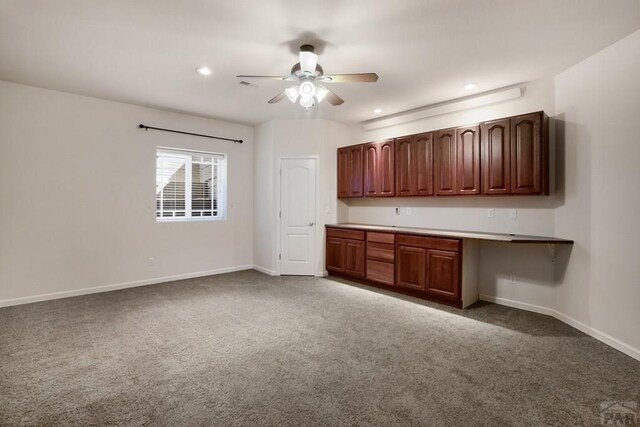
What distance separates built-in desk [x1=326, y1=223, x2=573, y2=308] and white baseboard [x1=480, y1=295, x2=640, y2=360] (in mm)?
329

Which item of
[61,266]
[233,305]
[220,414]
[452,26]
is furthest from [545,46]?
[61,266]

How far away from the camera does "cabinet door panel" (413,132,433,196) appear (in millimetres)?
4340

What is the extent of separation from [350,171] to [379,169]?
24.7 inches

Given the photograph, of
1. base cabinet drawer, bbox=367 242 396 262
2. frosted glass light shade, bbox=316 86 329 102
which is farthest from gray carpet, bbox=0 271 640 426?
frosted glass light shade, bbox=316 86 329 102

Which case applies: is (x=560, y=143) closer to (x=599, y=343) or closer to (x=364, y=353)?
(x=599, y=343)

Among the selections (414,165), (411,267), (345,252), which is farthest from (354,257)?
(414,165)

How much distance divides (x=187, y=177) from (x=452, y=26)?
4582 millimetres

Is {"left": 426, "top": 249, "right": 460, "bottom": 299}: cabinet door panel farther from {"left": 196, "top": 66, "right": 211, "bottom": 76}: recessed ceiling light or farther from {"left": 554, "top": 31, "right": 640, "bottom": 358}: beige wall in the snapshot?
{"left": 196, "top": 66, "right": 211, "bottom": 76}: recessed ceiling light

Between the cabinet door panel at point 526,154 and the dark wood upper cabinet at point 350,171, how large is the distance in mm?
2356

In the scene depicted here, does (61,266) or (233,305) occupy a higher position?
(61,266)

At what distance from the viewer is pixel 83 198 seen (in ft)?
14.1

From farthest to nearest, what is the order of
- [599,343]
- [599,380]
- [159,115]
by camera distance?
[159,115]
[599,343]
[599,380]

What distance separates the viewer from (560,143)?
3.45m

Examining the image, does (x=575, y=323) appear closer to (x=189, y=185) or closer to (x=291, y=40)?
(x=291, y=40)
